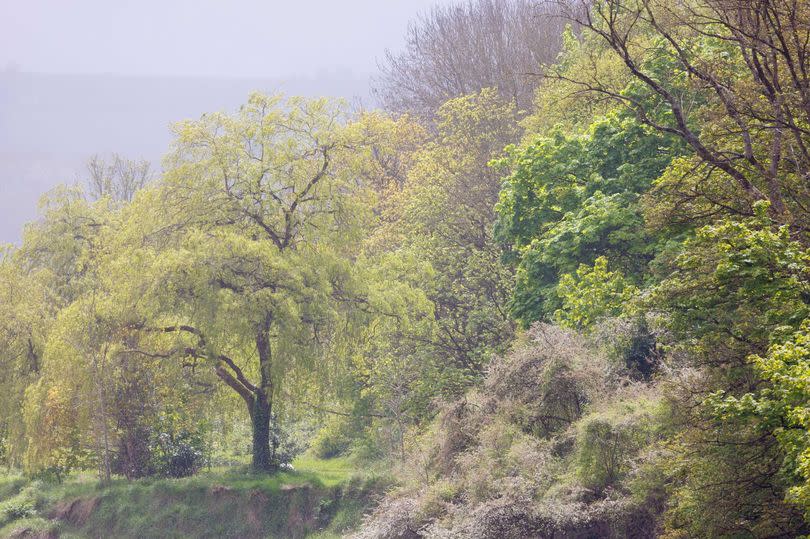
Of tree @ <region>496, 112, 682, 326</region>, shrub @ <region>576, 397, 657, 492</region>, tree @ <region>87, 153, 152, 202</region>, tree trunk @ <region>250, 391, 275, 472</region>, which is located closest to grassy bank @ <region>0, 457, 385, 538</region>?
tree trunk @ <region>250, 391, 275, 472</region>

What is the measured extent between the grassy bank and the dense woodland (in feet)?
4.48

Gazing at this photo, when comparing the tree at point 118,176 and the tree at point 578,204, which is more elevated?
the tree at point 118,176

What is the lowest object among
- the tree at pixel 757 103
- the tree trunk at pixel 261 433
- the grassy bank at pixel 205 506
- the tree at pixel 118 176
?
the grassy bank at pixel 205 506

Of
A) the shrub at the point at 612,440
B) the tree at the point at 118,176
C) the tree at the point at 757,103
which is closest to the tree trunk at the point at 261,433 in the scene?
the shrub at the point at 612,440

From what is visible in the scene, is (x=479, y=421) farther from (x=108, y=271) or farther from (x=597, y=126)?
(x=108, y=271)

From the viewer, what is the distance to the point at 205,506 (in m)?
26.8

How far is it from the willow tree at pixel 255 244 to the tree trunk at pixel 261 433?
0.03 metres

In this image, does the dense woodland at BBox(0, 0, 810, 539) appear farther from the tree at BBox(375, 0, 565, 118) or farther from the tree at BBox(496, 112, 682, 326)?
the tree at BBox(375, 0, 565, 118)

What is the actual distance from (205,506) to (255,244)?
7.95 metres

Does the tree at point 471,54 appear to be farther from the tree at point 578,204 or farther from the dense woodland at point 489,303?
the tree at point 578,204

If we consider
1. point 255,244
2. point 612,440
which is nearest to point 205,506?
point 255,244

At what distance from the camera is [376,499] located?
2317cm

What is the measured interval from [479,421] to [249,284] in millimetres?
8562

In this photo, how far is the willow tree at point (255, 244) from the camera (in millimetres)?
25109
